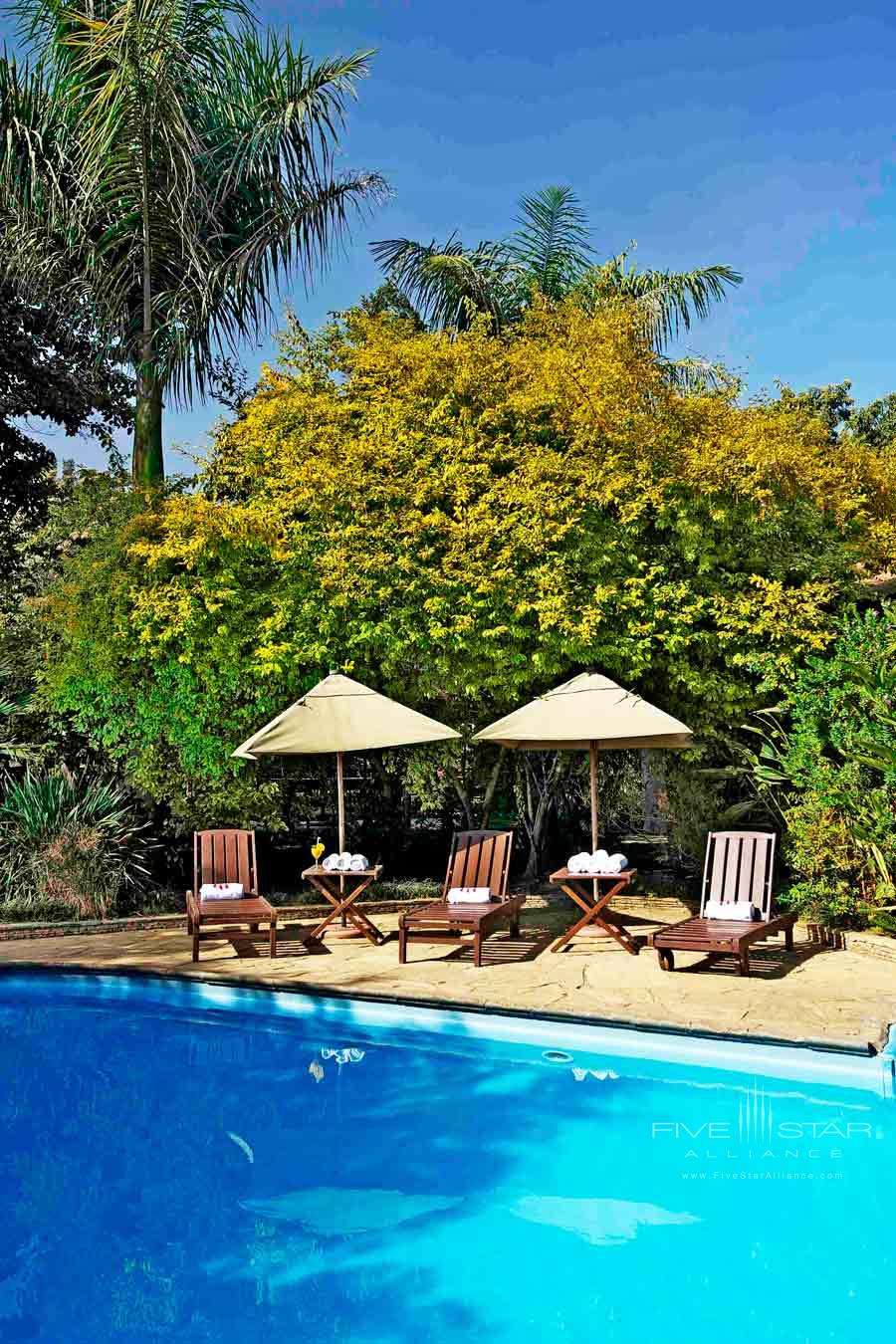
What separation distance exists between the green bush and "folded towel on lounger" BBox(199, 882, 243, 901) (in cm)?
184

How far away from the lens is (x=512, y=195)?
20.0 metres

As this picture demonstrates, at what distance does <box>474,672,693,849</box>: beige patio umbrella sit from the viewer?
380 inches

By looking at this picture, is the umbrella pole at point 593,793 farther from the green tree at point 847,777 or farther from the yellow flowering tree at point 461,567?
the green tree at point 847,777

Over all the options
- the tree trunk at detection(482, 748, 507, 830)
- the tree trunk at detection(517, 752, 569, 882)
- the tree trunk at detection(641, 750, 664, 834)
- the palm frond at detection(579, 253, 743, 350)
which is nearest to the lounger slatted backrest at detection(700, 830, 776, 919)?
the tree trunk at detection(482, 748, 507, 830)

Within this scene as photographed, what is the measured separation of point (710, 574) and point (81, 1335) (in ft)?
33.6

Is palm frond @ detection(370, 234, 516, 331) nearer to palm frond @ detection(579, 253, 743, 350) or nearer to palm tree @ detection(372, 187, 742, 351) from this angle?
palm tree @ detection(372, 187, 742, 351)

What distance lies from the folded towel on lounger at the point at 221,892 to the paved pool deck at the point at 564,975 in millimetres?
389

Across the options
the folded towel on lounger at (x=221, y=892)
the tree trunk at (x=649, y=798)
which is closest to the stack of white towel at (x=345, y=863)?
the folded towel on lounger at (x=221, y=892)

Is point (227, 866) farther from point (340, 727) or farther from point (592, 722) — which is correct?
point (592, 722)

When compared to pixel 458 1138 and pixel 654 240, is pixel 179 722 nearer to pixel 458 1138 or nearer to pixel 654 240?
pixel 458 1138

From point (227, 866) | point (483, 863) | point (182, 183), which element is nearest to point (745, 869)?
point (483, 863)

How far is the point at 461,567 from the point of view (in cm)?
1194

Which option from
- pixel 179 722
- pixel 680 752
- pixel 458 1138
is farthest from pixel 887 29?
pixel 458 1138

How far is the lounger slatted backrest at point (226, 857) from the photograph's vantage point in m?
10.3
